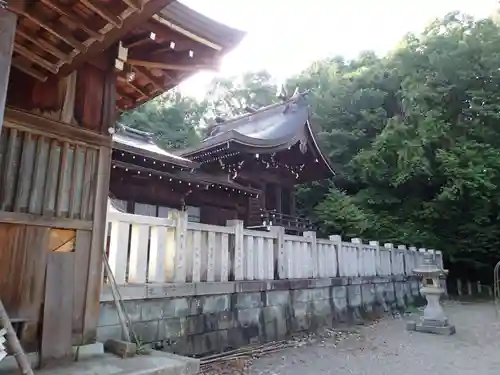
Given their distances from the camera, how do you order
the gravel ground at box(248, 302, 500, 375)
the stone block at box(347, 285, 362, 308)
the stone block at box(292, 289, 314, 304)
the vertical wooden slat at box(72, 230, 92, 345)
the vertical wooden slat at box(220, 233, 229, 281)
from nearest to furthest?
the vertical wooden slat at box(72, 230, 92, 345)
the gravel ground at box(248, 302, 500, 375)
the vertical wooden slat at box(220, 233, 229, 281)
the stone block at box(292, 289, 314, 304)
the stone block at box(347, 285, 362, 308)

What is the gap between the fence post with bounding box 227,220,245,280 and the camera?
272 inches

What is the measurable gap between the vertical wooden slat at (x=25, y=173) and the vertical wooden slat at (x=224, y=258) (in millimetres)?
3751

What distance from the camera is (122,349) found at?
3.76 metres

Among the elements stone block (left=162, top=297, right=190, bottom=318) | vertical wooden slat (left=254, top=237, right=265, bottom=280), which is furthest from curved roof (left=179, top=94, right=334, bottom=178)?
stone block (left=162, top=297, right=190, bottom=318)

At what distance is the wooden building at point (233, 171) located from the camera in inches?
395

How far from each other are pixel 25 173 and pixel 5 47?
1.19 meters

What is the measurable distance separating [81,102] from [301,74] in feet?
98.1

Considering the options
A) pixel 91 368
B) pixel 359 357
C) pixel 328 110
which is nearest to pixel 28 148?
pixel 91 368

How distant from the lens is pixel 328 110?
2558 cm

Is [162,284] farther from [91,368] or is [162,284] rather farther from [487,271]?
[487,271]

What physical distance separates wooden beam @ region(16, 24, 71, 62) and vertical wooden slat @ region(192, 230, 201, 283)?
349 cm

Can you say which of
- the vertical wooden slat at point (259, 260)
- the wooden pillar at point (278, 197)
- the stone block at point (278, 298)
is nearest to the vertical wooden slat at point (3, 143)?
the vertical wooden slat at point (259, 260)

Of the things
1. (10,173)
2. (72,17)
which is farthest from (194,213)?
(72,17)

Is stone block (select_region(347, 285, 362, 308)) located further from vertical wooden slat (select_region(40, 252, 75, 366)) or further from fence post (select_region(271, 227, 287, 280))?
vertical wooden slat (select_region(40, 252, 75, 366))
